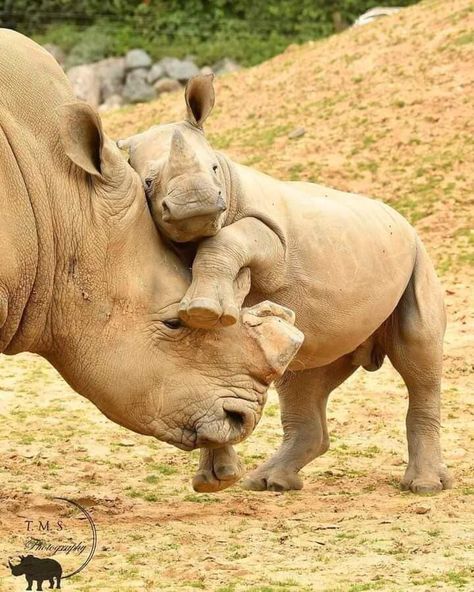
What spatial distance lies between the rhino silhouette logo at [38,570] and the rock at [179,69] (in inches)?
866

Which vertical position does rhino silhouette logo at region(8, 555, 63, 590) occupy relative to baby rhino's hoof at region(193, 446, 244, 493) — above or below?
below

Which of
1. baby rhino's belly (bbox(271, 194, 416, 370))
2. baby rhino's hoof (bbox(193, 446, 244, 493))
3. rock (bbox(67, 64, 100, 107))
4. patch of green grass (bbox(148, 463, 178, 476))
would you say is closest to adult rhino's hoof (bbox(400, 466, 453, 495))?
baby rhino's belly (bbox(271, 194, 416, 370))

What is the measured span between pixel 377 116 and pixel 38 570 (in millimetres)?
13081

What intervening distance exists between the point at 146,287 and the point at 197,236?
0.32 meters

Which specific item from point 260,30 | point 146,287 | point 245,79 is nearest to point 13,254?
point 146,287

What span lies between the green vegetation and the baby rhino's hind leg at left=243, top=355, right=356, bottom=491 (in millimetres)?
19647

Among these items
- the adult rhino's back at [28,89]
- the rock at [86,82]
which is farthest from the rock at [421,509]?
the rock at [86,82]

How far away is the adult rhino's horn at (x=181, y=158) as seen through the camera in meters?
5.37

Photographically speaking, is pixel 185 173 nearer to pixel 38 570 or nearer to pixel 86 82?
pixel 38 570

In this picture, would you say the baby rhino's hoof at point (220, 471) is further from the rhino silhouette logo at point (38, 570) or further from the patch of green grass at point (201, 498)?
the patch of green grass at point (201, 498)

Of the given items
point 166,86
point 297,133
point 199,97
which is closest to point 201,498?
point 199,97

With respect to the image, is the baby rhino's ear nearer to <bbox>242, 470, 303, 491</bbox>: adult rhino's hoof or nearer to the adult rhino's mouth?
the adult rhino's mouth

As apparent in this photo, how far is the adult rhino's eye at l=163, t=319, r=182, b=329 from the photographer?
17.7ft

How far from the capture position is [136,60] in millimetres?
27094
